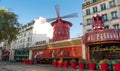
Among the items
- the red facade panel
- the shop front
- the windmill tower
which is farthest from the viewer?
the shop front

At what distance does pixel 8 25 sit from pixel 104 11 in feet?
76.8

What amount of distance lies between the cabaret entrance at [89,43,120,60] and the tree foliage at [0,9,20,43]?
22130 mm

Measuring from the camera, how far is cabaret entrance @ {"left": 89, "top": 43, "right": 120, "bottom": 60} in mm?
24484

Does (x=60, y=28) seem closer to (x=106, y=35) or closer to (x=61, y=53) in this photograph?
(x=61, y=53)

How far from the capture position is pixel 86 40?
26.7 m

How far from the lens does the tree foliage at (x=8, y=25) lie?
130ft

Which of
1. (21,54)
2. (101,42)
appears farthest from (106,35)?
(21,54)

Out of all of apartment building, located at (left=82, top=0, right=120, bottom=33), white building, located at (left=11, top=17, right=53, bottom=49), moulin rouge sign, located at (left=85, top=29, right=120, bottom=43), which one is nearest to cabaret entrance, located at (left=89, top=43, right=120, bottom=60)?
moulin rouge sign, located at (left=85, top=29, right=120, bottom=43)

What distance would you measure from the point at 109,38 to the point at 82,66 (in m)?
5.51

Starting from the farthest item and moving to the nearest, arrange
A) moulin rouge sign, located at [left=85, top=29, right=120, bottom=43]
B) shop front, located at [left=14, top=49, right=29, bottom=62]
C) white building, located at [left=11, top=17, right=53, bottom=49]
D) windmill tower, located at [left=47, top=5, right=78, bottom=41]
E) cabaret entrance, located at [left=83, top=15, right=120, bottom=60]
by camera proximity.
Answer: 1. white building, located at [left=11, top=17, right=53, bottom=49]
2. shop front, located at [left=14, top=49, right=29, bottom=62]
3. windmill tower, located at [left=47, top=5, right=78, bottom=41]
4. cabaret entrance, located at [left=83, top=15, right=120, bottom=60]
5. moulin rouge sign, located at [left=85, top=29, right=120, bottom=43]

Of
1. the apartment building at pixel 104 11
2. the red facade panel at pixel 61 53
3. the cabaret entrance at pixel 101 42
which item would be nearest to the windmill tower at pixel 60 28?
the red facade panel at pixel 61 53

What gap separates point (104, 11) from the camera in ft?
98.3

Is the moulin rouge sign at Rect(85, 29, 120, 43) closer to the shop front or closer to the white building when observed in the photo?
the shop front

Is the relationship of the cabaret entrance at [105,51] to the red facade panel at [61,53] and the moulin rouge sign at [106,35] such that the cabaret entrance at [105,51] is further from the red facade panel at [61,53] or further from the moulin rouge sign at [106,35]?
the red facade panel at [61,53]
